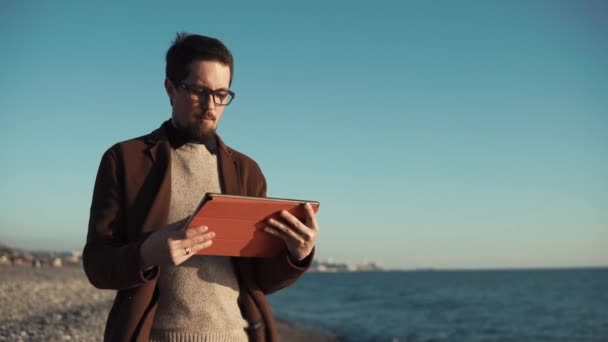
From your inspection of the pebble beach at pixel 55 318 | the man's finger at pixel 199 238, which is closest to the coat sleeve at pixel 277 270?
the man's finger at pixel 199 238

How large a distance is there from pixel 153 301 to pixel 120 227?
0.30 metres

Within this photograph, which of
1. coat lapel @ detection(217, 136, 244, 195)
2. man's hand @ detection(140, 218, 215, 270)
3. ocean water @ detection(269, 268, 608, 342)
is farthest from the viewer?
ocean water @ detection(269, 268, 608, 342)

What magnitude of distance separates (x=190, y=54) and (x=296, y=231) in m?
0.79

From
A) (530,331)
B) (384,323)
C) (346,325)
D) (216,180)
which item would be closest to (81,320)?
(216,180)

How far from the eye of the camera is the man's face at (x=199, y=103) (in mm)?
2314

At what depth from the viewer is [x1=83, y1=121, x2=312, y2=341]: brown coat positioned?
2.12 meters

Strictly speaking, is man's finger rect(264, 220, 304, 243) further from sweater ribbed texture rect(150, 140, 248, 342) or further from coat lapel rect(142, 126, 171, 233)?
coat lapel rect(142, 126, 171, 233)

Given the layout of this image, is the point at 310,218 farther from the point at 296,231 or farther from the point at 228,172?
the point at 228,172

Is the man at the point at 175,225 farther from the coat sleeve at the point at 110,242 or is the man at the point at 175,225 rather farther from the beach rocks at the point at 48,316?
the beach rocks at the point at 48,316

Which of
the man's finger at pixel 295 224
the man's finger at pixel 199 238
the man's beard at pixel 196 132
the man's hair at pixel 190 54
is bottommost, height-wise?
the man's finger at pixel 199 238

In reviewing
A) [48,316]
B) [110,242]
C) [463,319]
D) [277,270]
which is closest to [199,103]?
[110,242]

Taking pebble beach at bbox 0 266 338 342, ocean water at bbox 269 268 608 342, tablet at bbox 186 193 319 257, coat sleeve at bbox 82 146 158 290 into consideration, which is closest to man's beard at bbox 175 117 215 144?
coat sleeve at bbox 82 146 158 290

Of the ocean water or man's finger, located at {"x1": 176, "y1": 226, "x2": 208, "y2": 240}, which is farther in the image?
the ocean water

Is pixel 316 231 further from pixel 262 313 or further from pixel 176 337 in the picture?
pixel 176 337
